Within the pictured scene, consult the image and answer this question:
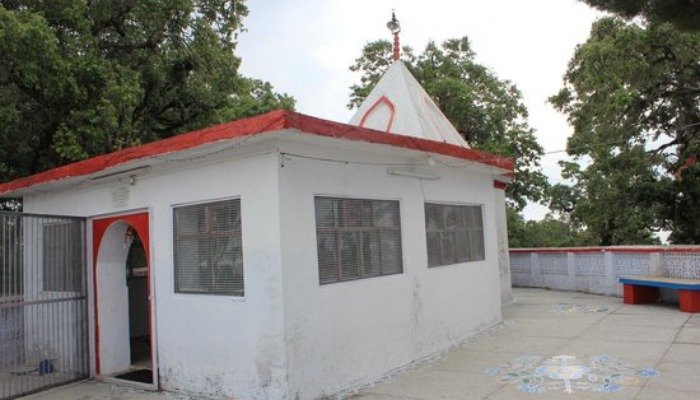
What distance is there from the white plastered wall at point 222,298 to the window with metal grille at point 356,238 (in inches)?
29.7

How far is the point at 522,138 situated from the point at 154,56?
14391 millimetres

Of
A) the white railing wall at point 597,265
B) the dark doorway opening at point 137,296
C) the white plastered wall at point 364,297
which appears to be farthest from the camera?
the white railing wall at point 597,265

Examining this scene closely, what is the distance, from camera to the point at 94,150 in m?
12.1

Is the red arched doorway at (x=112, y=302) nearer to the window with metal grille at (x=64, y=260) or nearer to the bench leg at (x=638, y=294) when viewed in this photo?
the window with metal grille at (x=64, y=260)

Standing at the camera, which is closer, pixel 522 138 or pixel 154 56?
pixel 154 56

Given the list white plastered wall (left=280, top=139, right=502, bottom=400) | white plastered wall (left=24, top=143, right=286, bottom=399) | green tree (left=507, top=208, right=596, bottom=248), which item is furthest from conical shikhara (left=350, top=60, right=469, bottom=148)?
green tree (left=507, top=208, right=596, bottom=248)

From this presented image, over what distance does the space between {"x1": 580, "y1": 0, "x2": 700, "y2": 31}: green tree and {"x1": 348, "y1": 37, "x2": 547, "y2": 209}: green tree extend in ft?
50.7

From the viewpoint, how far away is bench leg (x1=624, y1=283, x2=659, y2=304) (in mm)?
12305

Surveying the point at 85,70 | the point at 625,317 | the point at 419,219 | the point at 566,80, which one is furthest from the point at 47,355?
the point at 566,80

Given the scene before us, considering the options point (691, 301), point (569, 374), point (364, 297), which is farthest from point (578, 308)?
point (364, 297)

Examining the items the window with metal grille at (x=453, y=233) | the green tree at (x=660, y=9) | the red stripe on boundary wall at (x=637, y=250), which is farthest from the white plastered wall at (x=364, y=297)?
the red stripe on boundary wall at (x=637, y=250)

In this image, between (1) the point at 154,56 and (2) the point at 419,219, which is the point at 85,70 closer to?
(1) the point at 154,56

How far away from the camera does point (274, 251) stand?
608 centimetres

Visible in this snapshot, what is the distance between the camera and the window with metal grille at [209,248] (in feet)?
21.4
